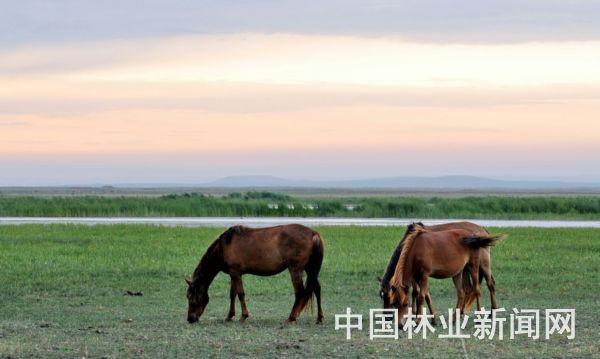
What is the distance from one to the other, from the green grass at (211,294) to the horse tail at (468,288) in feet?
4.58

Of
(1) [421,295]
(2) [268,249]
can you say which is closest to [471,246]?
(1) [421,295]

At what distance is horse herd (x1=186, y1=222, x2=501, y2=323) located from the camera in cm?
1423

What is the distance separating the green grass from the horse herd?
0.53 metres

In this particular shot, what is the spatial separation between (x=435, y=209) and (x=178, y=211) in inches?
581

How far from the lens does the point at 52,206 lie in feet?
190

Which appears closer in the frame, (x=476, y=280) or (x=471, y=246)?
(x=471, y=246)

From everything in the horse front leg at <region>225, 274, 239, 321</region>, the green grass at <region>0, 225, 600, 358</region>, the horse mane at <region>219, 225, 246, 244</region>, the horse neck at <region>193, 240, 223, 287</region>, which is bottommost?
the green grass at <region>0, 225, 600, 358</region>

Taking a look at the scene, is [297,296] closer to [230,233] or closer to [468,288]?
[230,233]

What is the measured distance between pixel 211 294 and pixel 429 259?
6683 millimetres

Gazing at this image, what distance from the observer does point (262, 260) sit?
1538 cm

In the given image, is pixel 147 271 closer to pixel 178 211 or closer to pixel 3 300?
pixel 3 300

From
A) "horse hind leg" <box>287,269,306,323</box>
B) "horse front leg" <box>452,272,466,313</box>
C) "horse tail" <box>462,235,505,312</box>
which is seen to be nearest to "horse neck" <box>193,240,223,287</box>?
"horse hind leg" <box>287,269,306,323</box>

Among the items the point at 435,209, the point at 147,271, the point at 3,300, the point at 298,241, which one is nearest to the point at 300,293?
the point at 298,241

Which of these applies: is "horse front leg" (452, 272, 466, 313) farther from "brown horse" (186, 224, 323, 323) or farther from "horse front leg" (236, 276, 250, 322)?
"horse front leg" (236, 276, 250, 322)
